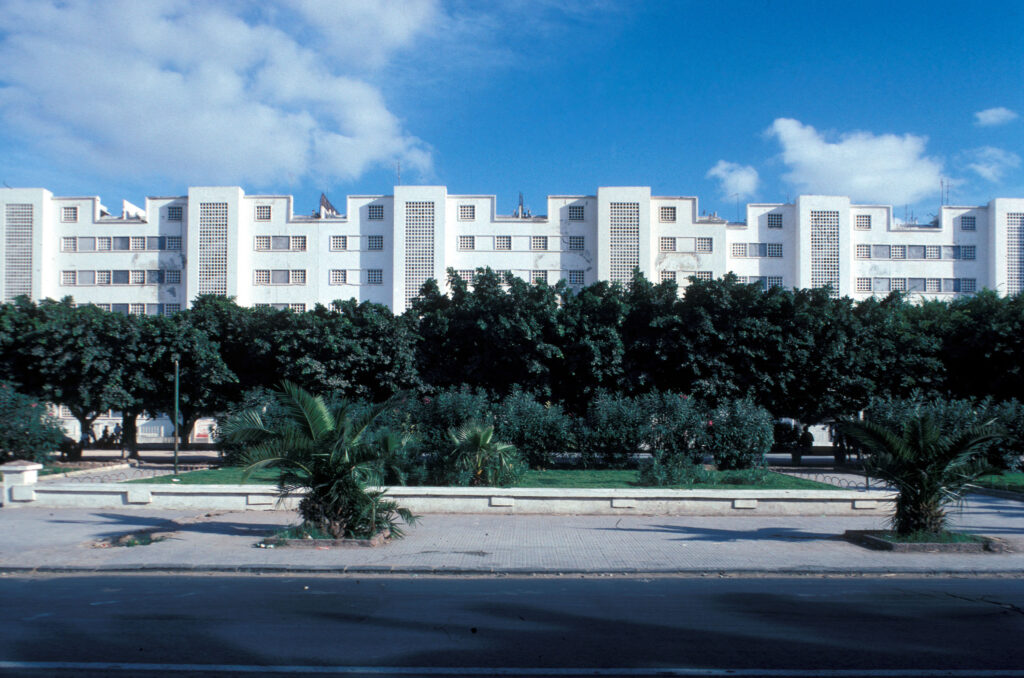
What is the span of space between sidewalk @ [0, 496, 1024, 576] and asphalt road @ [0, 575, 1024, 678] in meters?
0.52

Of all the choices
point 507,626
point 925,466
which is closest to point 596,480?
point 925,466

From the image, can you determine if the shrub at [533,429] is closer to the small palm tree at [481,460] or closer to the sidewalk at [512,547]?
the small palm tree at [481,460]

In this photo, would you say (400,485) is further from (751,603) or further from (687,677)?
(687,677)

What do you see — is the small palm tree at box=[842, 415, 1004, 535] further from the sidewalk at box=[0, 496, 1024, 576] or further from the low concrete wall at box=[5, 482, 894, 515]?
the low concrete wall at box=[5, 482, 894, 515]

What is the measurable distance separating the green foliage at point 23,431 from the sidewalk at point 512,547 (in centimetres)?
555

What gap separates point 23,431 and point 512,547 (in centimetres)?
1534

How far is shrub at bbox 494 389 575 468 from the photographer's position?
19578 millimetres

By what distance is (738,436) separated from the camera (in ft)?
61.8

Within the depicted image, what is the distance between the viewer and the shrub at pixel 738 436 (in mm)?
18844

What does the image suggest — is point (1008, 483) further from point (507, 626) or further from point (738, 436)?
point (507, 626)

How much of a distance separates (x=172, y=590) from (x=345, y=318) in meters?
18.1

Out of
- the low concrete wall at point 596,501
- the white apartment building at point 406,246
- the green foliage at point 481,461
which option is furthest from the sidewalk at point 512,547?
the white apartment building at point 406,246

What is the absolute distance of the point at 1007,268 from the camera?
187ft

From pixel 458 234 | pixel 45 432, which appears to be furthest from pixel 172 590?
pixel 458 234
